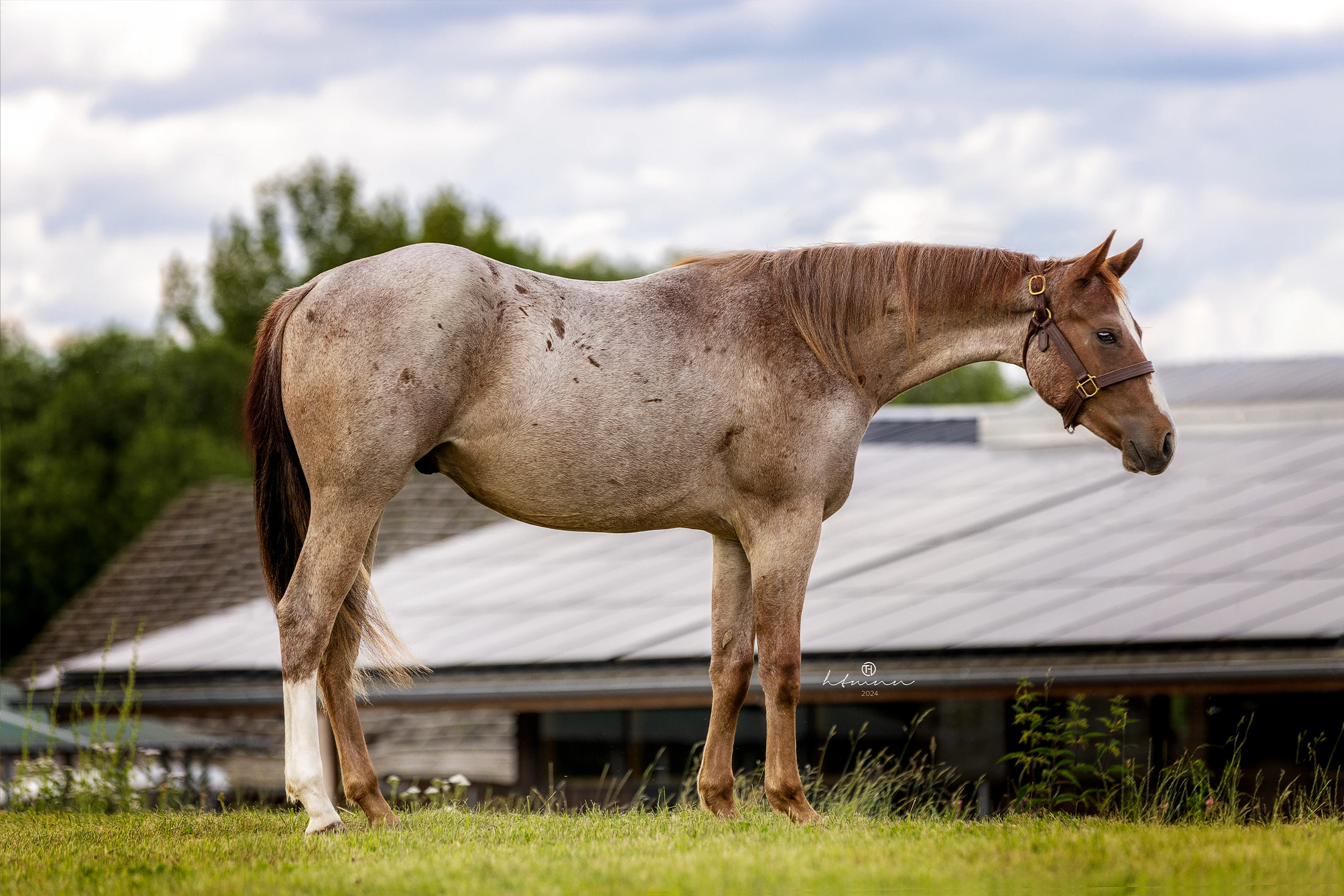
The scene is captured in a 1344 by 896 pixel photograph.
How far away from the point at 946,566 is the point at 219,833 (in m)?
8.45

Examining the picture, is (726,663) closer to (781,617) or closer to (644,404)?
(781,617)

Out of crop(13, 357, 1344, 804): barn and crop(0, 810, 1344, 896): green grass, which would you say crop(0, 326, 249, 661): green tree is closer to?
crop(13, 357, 1344, 804): barn

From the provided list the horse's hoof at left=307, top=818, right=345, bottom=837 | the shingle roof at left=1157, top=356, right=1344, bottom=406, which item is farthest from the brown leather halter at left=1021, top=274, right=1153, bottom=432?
the shingle roof at left=1157, top=356, right=1344, bottom=406

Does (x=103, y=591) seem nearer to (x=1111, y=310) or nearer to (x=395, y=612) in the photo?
(x=395, y=612)

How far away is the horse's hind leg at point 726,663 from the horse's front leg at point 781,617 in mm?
219

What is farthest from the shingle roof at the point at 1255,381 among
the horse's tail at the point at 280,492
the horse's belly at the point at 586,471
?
the horse's tail at the point at 280,492

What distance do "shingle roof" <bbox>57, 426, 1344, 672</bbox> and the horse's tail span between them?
19.7 feet

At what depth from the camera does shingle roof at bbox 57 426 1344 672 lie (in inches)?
441

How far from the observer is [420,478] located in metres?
31.7

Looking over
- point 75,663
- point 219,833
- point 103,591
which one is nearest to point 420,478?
point 103,591

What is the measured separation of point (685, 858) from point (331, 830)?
1444mm

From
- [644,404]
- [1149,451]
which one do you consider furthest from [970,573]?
[644,404]

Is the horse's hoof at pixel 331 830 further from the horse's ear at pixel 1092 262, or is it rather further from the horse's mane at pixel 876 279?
the horse's ear at pixel 1092 262

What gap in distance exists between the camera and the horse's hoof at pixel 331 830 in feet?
17.9
